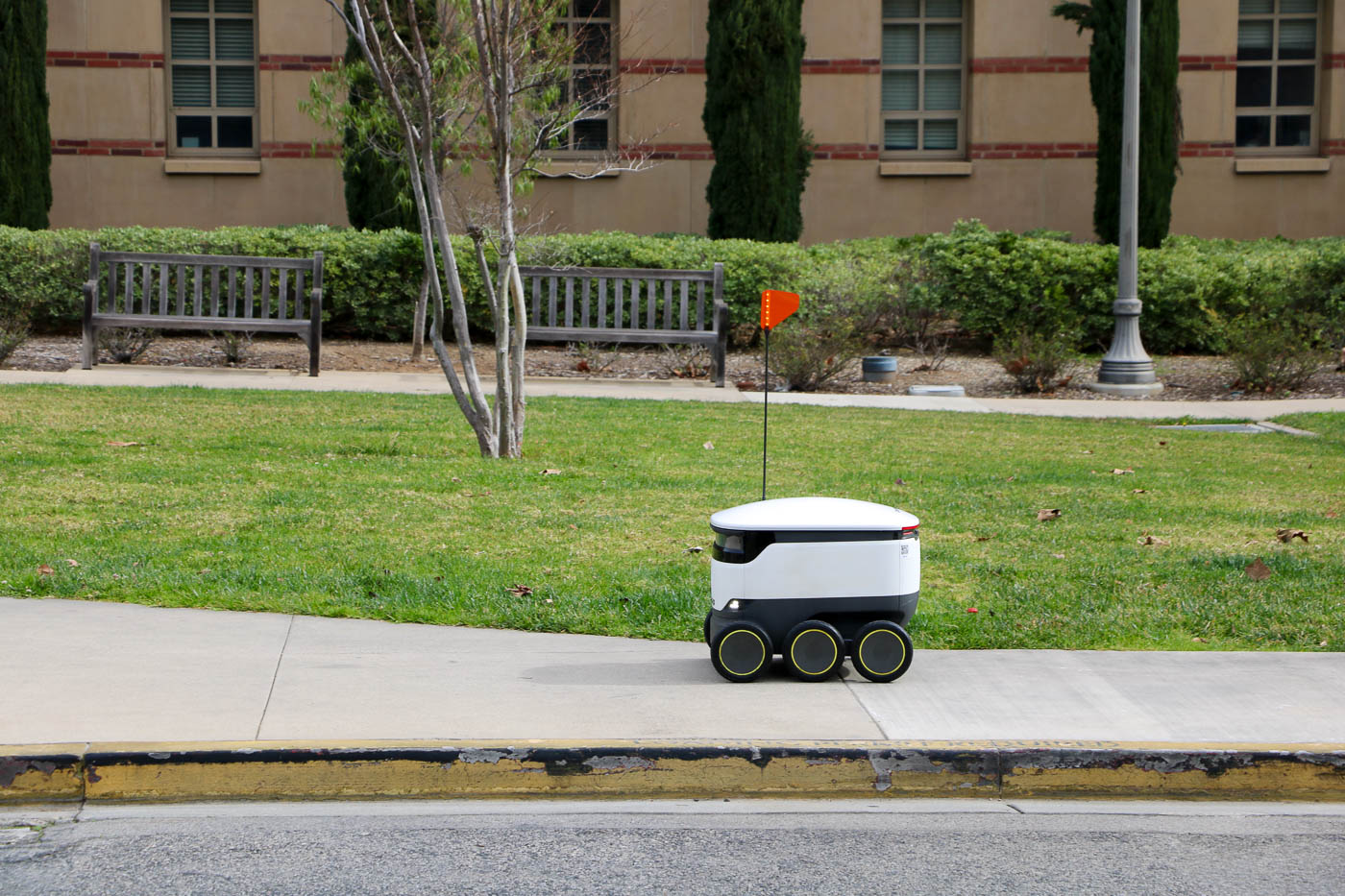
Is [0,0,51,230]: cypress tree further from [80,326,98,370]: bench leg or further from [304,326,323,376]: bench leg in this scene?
[304,326,323,376]: bench leg

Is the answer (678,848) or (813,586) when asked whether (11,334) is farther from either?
(678,848)

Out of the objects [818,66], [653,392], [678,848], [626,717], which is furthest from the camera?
[818,66]

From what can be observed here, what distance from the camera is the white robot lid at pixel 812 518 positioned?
18.3ft

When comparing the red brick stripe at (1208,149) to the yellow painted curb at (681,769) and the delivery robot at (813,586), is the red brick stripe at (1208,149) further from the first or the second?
the yellow painted curb at (681,769)

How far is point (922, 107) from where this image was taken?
2253 cm

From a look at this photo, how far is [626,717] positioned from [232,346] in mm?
11887

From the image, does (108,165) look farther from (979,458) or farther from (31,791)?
(31,791)

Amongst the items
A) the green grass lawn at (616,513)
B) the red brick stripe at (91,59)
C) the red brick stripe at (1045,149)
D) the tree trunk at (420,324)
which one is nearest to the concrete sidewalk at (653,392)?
the tree trunk at (420,324)

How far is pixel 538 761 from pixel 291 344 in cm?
1405

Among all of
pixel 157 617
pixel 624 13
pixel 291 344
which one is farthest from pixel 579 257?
pixel 157 617

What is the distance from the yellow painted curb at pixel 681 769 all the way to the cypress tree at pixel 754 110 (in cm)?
1553

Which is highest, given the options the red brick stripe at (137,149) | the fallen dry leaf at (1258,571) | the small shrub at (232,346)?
the red brick stripe at (137,149)

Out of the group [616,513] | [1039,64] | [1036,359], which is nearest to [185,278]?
[1036,359]

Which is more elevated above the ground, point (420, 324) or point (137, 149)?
point (137, 149)
